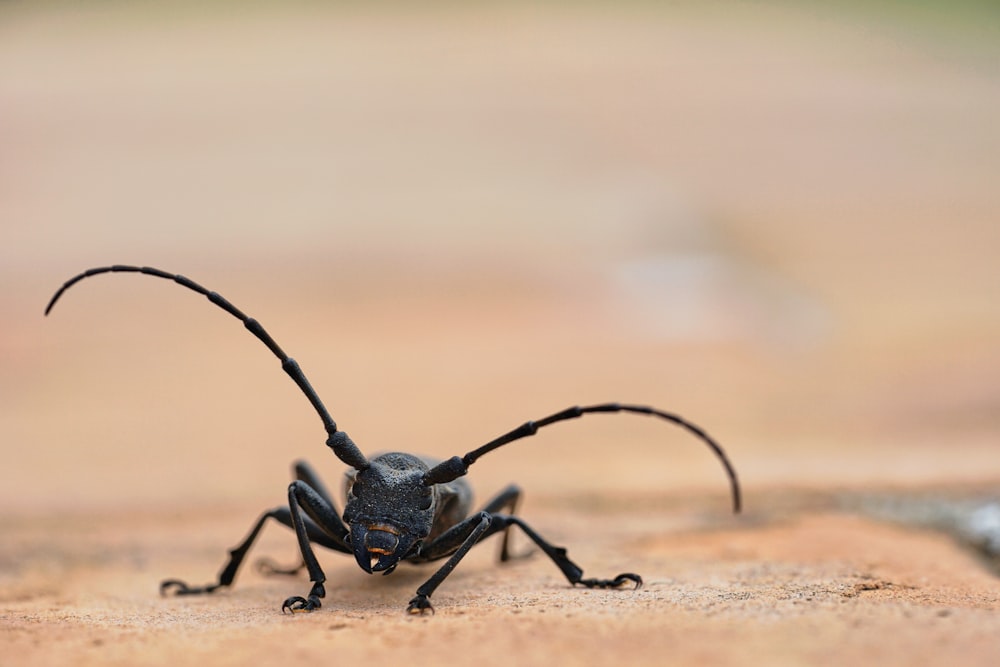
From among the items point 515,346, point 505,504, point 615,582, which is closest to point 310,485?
point 505,504

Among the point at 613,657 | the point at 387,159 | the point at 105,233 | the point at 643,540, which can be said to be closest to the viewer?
the point at 613,657

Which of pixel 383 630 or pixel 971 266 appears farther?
pixel 971 266

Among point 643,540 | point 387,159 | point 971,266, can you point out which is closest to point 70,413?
point 643,540

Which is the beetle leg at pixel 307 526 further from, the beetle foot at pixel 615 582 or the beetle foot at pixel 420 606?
the beetle foot at pixel 615 582

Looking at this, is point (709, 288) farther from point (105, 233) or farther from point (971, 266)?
point (105, 233)

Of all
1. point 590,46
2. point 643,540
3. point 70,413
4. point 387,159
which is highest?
point 590,46

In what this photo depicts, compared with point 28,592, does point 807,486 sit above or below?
above

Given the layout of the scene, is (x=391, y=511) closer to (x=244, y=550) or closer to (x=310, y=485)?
(x=310, y=485)
